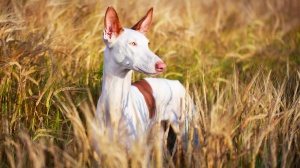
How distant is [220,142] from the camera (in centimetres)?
282

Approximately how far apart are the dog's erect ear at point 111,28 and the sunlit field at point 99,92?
42 centimetres

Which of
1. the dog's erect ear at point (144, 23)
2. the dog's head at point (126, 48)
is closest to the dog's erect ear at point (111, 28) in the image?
the dog's head at point (126, 48)

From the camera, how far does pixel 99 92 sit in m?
4.26

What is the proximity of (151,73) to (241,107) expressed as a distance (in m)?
0.62

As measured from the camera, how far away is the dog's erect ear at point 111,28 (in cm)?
333

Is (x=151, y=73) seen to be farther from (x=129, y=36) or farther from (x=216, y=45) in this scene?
(x=216, y=45)

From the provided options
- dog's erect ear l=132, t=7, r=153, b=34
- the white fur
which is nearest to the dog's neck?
the white fur

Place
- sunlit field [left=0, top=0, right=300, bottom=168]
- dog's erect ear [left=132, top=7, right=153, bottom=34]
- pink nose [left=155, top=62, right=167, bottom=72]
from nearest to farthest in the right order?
sunlit field [left=0, top=0, right=300, bottom=168] → pink nose [left=155, top=62, right=167, bottom=72] → dog's erect ear [left=132, top=7, right=153, bottom=34]

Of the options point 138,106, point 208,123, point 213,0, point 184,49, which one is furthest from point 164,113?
Answer: point 213,0

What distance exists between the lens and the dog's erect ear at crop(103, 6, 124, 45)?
10.9ft

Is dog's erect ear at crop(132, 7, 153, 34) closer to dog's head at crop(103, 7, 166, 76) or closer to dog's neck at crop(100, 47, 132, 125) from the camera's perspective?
dog's head at crop(103, 7, 166, 76)

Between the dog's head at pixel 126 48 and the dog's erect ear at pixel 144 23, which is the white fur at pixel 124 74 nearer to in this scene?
the dog's head at pixel 126 48

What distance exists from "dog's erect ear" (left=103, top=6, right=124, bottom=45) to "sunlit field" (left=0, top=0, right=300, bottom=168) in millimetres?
419

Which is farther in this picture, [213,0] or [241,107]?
[213,0]
